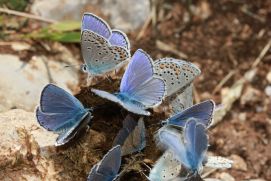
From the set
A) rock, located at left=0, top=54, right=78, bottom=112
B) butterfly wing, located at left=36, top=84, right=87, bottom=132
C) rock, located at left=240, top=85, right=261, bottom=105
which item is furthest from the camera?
rock, located at left=240, top=85, right=261, bottom=105

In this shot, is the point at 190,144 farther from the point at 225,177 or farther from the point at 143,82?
the point at 225,177

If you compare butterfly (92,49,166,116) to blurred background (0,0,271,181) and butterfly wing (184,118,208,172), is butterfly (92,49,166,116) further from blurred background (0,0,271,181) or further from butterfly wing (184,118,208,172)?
blurred background (0,0,271,181)

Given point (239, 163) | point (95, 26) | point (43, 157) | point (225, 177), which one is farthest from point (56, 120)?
point (239, 163)

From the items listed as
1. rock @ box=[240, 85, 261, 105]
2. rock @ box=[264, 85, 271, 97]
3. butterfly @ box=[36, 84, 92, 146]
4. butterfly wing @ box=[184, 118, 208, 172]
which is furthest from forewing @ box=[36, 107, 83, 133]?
rock @ box=[264, 85, 271, 97]

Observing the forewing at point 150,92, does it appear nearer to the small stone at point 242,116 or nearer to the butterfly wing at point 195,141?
the butterfly wing at point 195,141

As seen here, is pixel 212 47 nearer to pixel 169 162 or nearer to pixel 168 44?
pixel 168 44

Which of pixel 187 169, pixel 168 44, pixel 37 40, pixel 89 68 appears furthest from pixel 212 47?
pixel 187 169

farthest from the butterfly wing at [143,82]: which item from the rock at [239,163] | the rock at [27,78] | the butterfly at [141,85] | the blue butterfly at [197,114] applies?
the rock at [239,163]

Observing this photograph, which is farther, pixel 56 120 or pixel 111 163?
pixel 56 120
